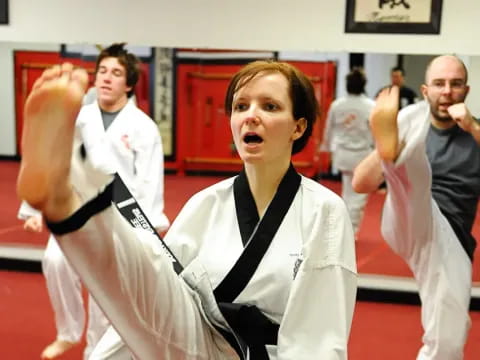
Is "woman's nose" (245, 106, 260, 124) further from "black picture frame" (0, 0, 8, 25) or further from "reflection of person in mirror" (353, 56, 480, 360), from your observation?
"black picture frame" (0, 0, 8, 25)

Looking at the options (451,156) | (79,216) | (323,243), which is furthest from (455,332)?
(79,216)

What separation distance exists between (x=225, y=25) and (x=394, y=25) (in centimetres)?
101

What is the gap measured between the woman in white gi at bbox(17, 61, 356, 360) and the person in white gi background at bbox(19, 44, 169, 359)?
120 centimetres

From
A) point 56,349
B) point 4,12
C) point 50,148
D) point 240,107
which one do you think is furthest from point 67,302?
point 4,12

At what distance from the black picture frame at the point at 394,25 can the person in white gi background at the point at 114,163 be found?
1428 millimetres

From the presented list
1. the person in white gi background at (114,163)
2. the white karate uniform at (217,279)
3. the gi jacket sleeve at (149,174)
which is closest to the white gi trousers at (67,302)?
the person in white gi background at (114,163)

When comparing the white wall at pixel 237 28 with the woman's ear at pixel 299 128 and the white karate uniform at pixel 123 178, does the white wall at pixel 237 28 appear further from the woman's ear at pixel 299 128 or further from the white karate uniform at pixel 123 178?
the woman's ear at pixel 299 128

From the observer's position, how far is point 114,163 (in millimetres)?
2799

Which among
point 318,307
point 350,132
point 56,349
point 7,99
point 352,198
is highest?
point 7,99

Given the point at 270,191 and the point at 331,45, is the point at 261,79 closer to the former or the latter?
the point at 270,191

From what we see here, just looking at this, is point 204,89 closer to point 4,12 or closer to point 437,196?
point 4,12

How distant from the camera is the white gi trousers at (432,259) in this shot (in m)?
2.32

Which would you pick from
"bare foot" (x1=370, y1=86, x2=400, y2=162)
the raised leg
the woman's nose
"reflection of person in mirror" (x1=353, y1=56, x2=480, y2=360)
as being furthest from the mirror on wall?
the woman's nose

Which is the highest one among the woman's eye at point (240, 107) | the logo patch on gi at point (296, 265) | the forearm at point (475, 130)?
the woman's eye at point (240, 107)
